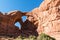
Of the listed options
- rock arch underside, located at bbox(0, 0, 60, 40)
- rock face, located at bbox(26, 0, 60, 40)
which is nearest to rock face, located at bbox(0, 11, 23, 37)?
rock arch underside, located at bbox(0, 0, 60, 40)

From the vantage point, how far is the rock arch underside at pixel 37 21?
3394 centimetres

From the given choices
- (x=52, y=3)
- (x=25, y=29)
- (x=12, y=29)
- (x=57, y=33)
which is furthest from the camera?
(x=25, y=29)

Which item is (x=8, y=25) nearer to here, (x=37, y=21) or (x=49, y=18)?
(x=37, y=21)

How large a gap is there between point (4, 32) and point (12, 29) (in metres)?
2.39

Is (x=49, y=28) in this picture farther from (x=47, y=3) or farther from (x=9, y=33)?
(x=9, y=33)

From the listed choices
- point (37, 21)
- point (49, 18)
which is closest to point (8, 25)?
point (37, 21)

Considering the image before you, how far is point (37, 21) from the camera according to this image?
41312 mm

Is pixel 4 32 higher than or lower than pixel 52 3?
lower

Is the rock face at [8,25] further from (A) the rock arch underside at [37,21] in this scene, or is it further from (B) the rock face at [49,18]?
(B) the rock face at [49,18]

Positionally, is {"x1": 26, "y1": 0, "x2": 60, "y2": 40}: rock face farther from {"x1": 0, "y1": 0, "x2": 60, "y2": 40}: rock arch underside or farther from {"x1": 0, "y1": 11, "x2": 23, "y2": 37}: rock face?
{"x1": 0, "y1": 11, "x2": 23, "y2": 37}: rock face

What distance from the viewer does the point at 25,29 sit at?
43500mm

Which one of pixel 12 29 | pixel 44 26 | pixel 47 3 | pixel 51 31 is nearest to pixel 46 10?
pixel 47 3

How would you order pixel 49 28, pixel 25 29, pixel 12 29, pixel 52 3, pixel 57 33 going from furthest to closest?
pixel 25 29 < pixel 12 29 < pixel 52 3 < pixel 49 28 < pixel 57 33

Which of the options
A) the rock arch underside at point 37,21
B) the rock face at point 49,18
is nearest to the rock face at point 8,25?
the rock arch underside at point 37,21
